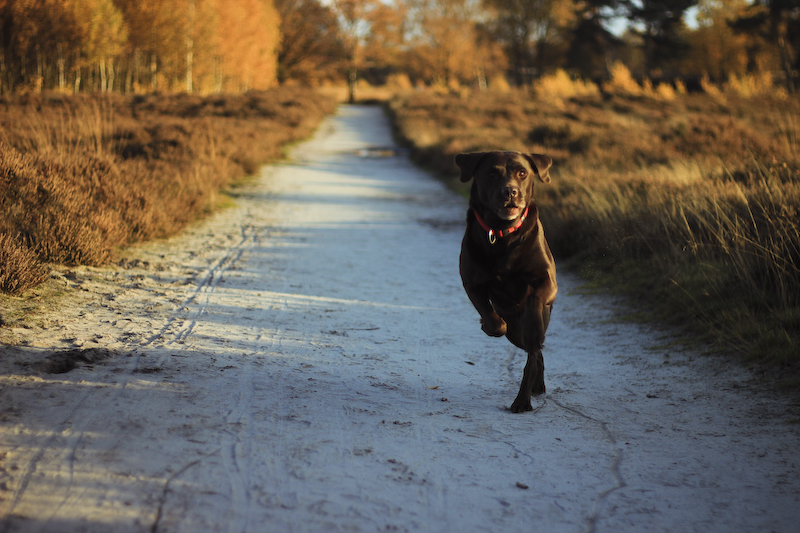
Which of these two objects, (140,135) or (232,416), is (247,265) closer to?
(232,416)

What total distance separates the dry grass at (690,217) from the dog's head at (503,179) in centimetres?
212

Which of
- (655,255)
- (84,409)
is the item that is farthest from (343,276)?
(84,409)

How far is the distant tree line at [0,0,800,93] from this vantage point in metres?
20.4

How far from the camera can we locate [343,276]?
22.2 ft

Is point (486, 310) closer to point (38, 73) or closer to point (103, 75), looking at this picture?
point (38, 73)

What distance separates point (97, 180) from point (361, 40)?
4560 cm

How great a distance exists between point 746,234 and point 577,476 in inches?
159

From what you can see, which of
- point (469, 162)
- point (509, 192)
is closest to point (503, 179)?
point (509, 192)

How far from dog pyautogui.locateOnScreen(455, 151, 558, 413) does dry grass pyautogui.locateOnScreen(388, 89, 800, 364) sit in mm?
1893

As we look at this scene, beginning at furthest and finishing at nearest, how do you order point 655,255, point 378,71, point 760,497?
1. point 378,71
2. point 655,255
3. point 760,497

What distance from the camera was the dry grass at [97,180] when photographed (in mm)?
5582

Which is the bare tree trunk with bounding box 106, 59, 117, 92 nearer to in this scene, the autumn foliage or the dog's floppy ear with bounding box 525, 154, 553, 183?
the autumn foliage

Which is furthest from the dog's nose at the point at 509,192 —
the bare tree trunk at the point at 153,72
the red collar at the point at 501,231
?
the bare tree trunk at the point at 153,72

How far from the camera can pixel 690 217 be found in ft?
21.7
